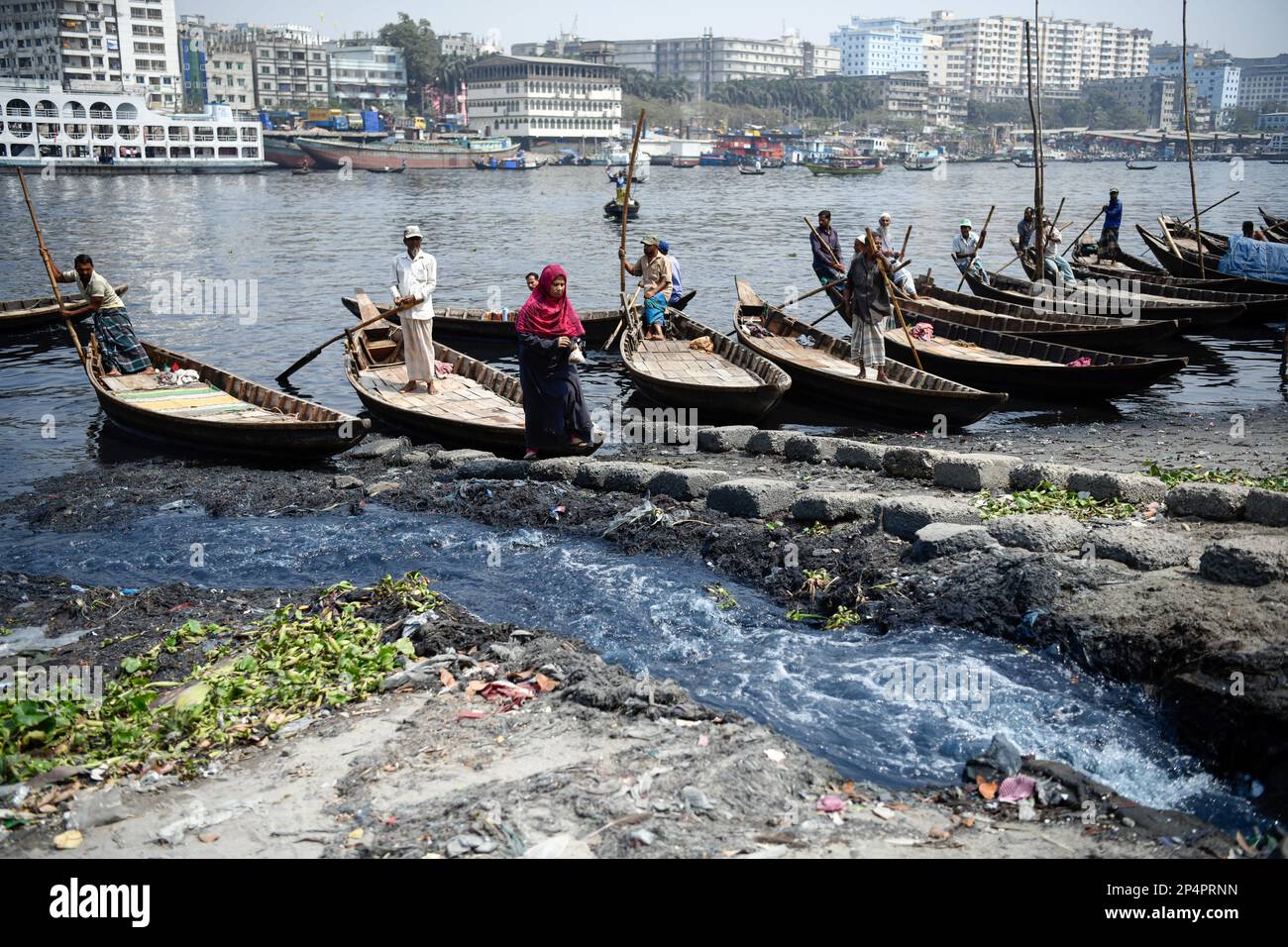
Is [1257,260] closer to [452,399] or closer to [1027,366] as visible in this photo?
[1027,366]

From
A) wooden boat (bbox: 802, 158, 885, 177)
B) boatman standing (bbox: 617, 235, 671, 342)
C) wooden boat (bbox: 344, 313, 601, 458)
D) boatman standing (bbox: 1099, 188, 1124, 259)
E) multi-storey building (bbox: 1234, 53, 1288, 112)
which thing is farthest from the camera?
multi-storey building (bbox: 1234, 53, 1288, 112)

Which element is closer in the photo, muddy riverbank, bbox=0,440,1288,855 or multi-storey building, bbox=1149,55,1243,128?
muddy riverbank, bbox=0,440,1288,855

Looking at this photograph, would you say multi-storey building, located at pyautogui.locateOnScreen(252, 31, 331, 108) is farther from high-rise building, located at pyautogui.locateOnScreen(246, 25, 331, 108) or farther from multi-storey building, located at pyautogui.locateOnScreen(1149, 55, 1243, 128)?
multi-storey building, located at pyautogui.locateOnScreen(1149, 55, 1243, 128)

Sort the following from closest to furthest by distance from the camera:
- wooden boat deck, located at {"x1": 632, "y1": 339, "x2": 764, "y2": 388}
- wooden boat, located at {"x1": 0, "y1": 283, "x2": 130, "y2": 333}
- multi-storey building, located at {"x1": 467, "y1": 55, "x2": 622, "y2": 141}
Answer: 1. wooden boat deck, located at {"x1": 632, "y1": 339, "x2": 764, "y2": 388}
2. wooden boat, located at {"x1": 0, "y1": 283, "x2": 130, "y2": 333}
3. multi-storey building, located at {"x1": 467, "y1": 55, "x2": 622, "y2": 141}

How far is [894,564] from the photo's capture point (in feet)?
24.1

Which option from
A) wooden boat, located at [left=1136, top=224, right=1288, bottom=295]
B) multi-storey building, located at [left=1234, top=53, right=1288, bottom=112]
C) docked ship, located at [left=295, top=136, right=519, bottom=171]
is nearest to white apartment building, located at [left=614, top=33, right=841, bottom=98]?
multi-storey building, located at [left=1234, top=53, right=1288, bottom=112]

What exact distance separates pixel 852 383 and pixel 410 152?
8235cm

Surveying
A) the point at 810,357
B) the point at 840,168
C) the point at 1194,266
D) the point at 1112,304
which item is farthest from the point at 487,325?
the point at 840,168

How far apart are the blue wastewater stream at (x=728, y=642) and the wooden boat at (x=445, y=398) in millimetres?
1591

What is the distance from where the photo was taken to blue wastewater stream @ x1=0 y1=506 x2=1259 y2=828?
534cm

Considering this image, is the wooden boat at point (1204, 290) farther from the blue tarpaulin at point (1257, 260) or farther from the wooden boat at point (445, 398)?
the wooden boat at point (445, 398)

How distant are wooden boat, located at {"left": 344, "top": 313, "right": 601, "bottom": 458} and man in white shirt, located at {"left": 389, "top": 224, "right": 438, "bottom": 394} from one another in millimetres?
325
